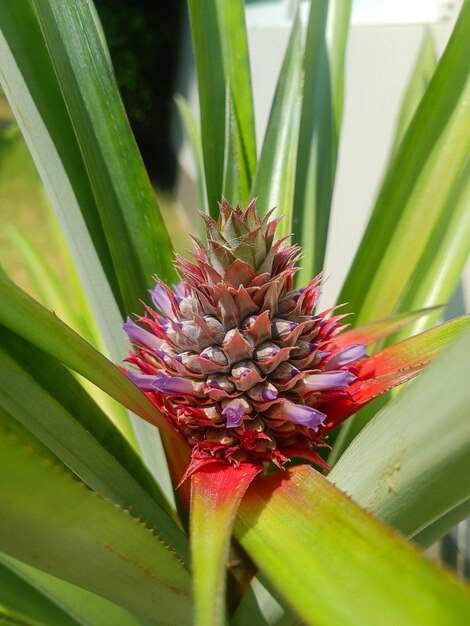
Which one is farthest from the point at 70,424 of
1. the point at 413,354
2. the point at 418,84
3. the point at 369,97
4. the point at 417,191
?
the point at 369,97

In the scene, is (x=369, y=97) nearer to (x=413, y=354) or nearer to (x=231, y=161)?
(x=231, y=161)

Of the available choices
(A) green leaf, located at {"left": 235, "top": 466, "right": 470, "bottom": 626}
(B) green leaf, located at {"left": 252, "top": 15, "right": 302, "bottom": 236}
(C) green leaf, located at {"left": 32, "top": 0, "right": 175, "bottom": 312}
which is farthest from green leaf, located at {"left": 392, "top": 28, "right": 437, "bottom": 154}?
(A) green leaf, located at {"left": 235, "top": 466, "right": 470, "bottom": 626}

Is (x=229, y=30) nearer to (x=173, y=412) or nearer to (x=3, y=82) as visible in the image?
(x=3, y=82)

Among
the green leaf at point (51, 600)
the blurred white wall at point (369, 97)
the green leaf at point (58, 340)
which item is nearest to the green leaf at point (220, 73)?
the green leaf at point (58, 340)

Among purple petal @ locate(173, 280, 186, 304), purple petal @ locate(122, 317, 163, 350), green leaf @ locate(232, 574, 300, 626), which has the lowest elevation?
green leaf @ locate(232, 574, 300, 626)

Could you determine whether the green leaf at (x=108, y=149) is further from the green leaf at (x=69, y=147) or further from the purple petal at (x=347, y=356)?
the purple petal at (x=347, y=356)

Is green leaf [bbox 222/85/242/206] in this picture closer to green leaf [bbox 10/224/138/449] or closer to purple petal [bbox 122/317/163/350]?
purple petal [bbox 122/317/163/350]
